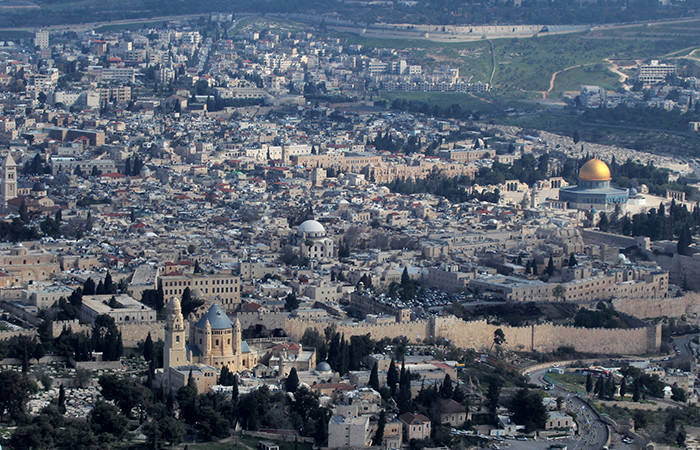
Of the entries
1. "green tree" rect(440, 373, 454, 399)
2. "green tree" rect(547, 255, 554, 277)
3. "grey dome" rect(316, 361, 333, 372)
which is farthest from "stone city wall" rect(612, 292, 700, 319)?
"grey dome" rect(316, 361, 333, 372)

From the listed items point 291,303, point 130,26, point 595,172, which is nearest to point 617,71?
point 130,26

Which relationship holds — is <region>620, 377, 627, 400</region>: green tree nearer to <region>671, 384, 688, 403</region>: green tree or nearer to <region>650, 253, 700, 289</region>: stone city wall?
<region>671, 384, 688, 403</region>: green tree

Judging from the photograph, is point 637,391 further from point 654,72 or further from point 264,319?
point 654,72

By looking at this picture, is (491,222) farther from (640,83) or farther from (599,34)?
(599,34)


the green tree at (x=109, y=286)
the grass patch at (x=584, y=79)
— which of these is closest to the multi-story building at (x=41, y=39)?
the grass patch at (x=584, y=79)

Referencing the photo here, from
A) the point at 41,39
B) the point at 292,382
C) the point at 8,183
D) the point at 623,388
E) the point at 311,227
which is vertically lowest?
the point at 41,39

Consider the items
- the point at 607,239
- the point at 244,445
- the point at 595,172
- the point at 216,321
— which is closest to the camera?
the point at 244,445
